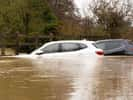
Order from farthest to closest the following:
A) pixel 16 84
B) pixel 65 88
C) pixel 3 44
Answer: pixel 3 44, pixel 16 84, pixel 65 88

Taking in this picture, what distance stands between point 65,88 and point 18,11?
32.5 meters

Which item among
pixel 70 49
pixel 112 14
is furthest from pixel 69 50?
pixel 112 14

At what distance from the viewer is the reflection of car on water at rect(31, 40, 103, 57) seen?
17875 millimetres

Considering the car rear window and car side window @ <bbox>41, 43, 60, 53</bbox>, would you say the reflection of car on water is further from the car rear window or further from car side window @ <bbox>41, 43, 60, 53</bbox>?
the car rear window

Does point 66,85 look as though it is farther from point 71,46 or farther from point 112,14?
point 112,14

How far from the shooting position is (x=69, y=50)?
18.4m

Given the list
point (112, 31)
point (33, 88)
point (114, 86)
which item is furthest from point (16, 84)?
point (112, 31)

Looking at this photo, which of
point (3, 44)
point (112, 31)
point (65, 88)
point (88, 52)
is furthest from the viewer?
point (112, 31)

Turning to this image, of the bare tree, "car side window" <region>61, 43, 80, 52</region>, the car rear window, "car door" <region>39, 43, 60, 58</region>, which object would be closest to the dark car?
the car rear window

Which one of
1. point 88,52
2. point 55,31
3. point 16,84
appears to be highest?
point 16,84

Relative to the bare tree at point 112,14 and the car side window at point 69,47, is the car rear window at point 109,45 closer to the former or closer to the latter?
the car side window at point 69,47

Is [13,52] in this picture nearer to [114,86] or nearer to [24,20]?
[24,20]

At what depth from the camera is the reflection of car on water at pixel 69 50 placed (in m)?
17.9

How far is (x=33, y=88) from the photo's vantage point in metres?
6.23
